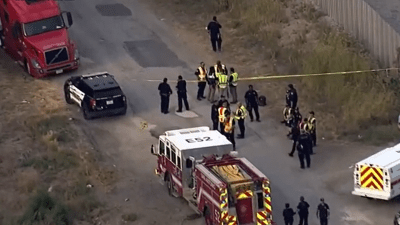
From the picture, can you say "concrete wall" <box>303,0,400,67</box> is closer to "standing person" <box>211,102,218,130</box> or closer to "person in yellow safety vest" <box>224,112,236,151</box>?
"standing person" <box>211,102,218,130</box>

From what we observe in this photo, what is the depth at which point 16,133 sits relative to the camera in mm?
36594

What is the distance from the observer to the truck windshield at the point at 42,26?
137 ft

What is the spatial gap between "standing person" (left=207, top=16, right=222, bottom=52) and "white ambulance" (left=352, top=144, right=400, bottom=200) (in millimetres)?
13971

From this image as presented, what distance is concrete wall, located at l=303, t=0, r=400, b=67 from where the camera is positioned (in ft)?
133

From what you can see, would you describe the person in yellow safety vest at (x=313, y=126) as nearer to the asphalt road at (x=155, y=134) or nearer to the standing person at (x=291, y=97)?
the asphalt road at (x=155, y=134)

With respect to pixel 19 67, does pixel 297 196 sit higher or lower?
lower

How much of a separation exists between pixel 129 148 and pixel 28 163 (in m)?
3.61

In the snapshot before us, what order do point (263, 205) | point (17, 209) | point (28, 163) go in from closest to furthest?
point (263, 205), point (17, 209), point (28, 163)

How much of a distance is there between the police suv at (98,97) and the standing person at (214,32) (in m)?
6.80

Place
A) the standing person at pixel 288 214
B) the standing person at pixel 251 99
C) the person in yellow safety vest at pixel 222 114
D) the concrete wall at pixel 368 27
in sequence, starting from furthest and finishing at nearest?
the concrete wall at pixel 368 27 < the standing person at pixel 251 99 < the person in yellow safety vest at pixel 222 114 < the standing person at pixel 288 214

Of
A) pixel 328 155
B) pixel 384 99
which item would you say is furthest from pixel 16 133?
pixel 384 99

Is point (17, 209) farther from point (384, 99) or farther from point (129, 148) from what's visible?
point (384, 99)

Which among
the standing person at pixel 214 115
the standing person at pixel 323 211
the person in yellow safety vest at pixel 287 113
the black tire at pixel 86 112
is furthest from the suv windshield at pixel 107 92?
the standing person at pixel 323 211

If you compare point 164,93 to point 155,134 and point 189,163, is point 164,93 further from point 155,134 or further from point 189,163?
point 189,163
